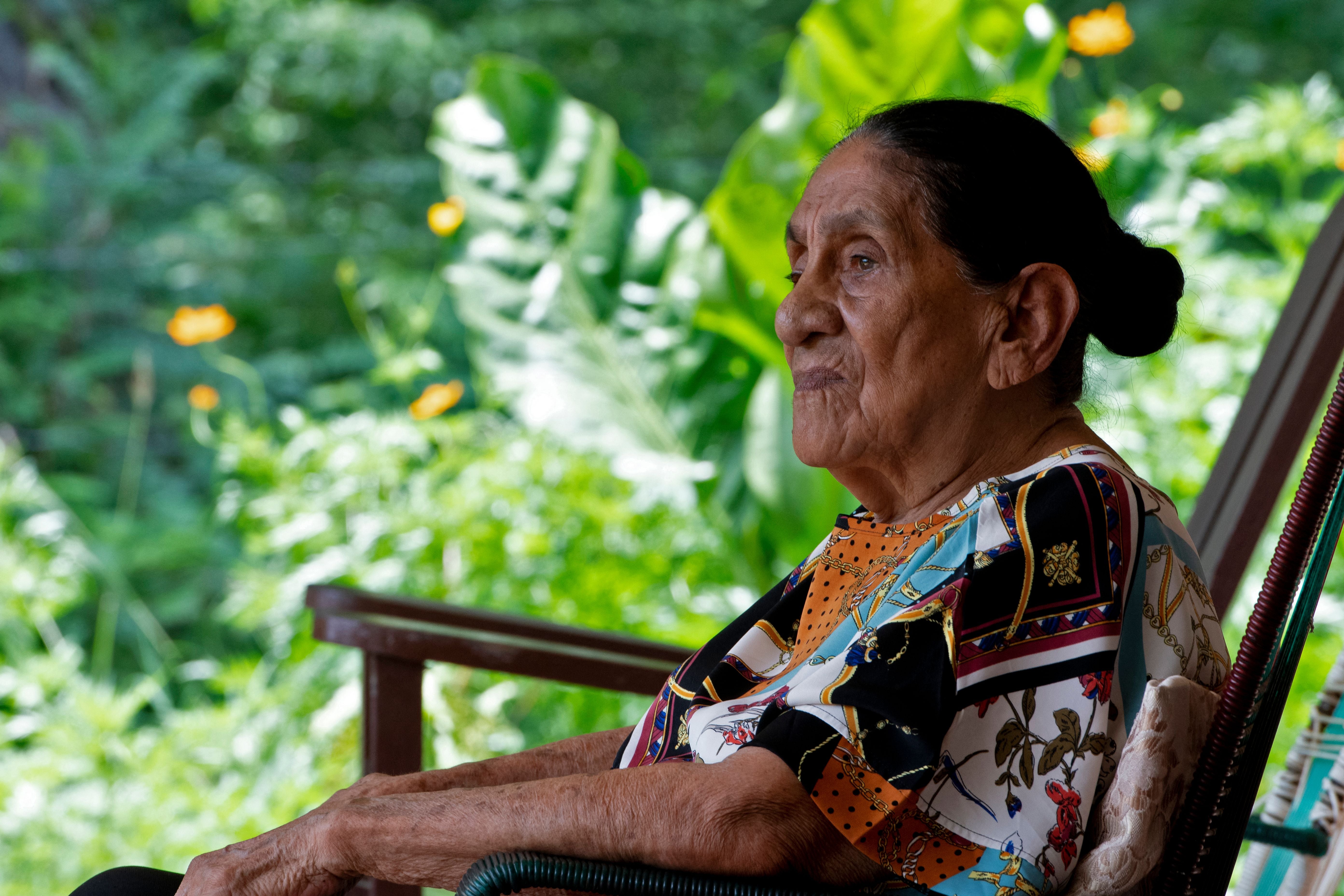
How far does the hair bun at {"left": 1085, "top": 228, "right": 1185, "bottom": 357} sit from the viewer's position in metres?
1.21

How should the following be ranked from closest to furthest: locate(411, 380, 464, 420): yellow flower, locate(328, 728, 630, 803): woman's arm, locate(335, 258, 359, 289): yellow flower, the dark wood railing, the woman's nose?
the woman's nose < locate(328, 728, 630, 803): woman's arm < the dark wood railing < locate(411, 380, 464, 420): yellow flower < locate(335, 258, 359, 289): yellow flower

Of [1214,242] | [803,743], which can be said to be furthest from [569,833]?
[1214,242]

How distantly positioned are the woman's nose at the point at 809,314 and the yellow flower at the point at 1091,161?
0.93ft

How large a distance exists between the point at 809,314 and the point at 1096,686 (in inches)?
18.6

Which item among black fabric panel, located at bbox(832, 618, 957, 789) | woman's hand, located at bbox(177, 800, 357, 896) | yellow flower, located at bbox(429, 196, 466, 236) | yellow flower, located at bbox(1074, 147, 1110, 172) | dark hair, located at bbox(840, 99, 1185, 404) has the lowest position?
yellow flower, located at bbox(429, 196, 466, 236)

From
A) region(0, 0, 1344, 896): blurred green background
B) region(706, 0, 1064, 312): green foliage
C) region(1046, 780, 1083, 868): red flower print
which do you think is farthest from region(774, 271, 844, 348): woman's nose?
region(706, 0, 1064, 312): green foliage

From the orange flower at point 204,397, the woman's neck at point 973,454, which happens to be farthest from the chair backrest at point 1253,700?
the orange flower at point 204,397

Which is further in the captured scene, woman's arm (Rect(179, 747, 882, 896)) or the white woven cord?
the white woven cord

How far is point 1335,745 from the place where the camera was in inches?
56.2

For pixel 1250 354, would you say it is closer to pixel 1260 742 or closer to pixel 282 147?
pixel 1260 742

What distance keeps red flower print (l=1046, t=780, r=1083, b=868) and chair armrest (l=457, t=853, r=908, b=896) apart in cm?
16

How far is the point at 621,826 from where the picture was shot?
1.01m

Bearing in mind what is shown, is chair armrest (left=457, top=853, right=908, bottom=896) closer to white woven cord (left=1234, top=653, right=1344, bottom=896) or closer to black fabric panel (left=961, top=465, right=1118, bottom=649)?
black fabric panel (left=961, top=465, right=1118, bottom=649)

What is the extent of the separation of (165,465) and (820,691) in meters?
4.65
